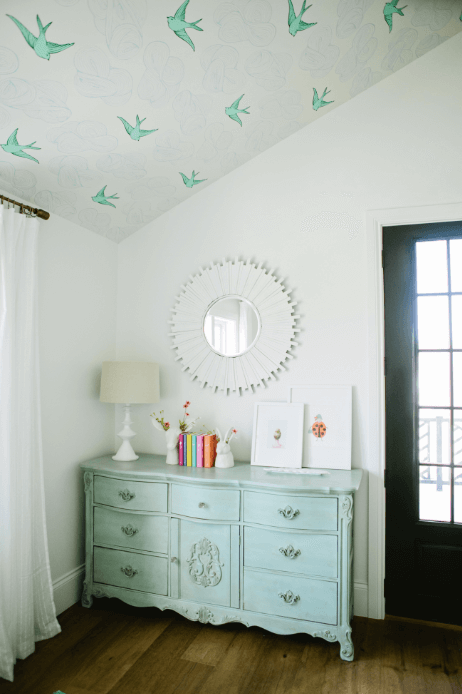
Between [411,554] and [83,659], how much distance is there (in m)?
Answer: 1.71

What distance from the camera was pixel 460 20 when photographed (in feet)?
7.51

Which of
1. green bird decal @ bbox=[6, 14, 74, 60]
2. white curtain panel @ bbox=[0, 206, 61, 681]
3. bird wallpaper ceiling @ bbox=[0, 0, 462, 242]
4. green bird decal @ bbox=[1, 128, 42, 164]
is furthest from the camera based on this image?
white curtain panel @ bbox=[0, 206, 61, 681]

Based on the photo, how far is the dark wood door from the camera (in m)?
→ 2.44

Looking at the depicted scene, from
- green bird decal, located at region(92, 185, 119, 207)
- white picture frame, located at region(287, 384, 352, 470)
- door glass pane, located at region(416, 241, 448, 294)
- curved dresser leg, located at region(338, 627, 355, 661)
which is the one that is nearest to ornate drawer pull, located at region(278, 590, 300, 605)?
curved dresser leg, located at region(338, 627, 355, 661)

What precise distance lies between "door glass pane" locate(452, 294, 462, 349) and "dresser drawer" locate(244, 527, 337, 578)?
3.89ft

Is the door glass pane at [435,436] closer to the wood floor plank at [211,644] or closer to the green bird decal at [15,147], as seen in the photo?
the wood floor plank at [211,644]

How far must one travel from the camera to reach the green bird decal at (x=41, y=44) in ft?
5.03

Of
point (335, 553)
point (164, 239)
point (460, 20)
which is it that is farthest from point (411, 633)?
point (460, 20)

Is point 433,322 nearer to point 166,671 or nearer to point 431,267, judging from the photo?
point 431,267

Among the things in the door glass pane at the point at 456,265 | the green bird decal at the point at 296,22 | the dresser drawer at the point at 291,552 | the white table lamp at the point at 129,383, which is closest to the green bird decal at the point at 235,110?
the green bird decal at the point at 296,22

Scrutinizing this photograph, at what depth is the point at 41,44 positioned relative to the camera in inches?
63.1

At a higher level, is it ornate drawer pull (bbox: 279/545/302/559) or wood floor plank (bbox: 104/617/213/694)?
ornate drawer pull (bbox: 279/545/302/559)

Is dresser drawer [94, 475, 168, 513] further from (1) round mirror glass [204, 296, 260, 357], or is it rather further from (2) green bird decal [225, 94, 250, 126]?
(2) green bird decal [225, 94, 250, 126]

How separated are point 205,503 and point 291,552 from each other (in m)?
0.47
